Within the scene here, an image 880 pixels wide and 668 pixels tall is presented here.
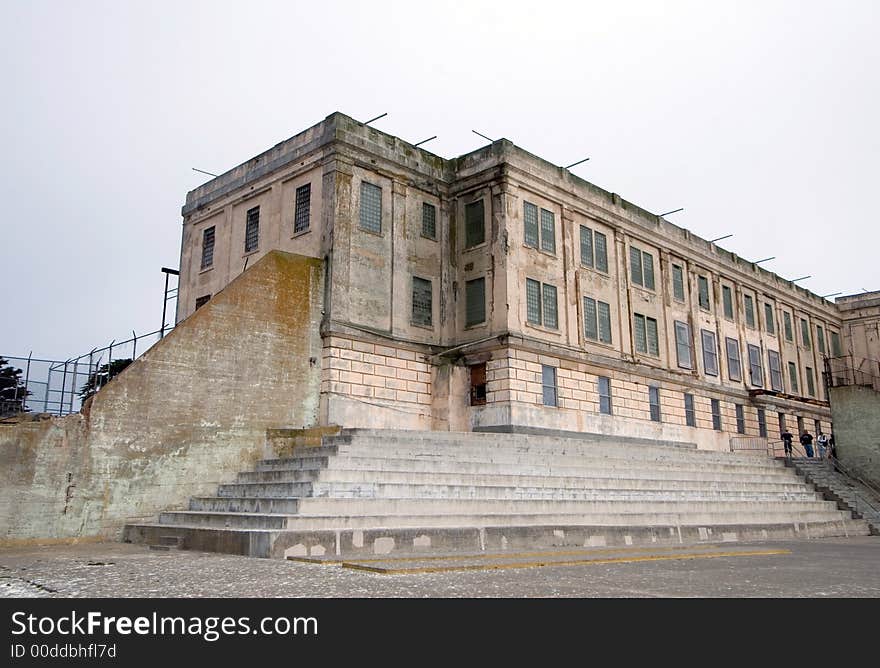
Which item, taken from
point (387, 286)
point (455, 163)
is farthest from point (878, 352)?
point (387, 286)

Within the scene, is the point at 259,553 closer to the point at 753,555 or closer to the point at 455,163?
the point at 753,555

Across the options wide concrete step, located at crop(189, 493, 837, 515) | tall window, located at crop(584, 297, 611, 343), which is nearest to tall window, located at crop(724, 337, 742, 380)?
tall window, located at crop(584, 297, 611, 343)

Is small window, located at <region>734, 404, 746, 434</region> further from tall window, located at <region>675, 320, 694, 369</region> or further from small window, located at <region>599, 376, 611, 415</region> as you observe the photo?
small window, located at <region>599, 376, 611, 415</region>

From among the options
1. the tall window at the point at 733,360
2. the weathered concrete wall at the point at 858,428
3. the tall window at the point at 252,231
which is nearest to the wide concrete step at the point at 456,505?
the weathered concrete wall at the point at 858,428

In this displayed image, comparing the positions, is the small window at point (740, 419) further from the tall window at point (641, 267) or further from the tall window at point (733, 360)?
the tall window at point (641, 267)

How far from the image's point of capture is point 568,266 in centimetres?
2994

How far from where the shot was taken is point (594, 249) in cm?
3164

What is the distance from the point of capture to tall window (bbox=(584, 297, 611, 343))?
3041 cm

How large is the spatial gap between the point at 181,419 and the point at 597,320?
1750 centimetres

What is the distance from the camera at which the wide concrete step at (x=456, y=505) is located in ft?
46.4

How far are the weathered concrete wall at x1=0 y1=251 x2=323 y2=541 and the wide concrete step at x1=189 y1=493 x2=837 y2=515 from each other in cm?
148

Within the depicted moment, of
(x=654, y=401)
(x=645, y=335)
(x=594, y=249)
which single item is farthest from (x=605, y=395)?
(x=594, y=249)

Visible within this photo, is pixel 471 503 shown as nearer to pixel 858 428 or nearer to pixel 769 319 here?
pixel 858 428

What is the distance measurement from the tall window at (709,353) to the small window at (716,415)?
136 cm
